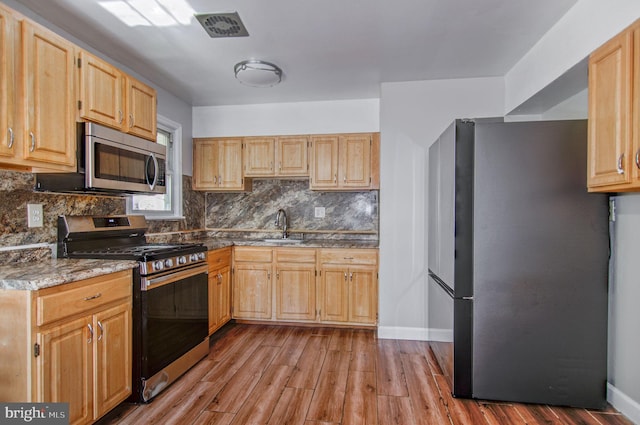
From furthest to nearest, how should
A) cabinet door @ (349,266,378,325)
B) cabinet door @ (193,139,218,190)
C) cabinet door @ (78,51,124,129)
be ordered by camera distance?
cabinet door @ (193,139,218,190), cabinet door @ (349,266,378,325), cabinet door @ (78,51,124,129)

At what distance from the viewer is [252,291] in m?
3.67

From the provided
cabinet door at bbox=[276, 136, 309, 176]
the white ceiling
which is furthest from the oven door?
the white ceiling

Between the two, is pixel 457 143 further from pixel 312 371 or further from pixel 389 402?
pixel 312 371

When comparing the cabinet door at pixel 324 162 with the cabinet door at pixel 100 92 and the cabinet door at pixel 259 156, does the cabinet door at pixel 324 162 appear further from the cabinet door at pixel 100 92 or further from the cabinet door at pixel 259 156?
the cabinet door at pixel 100 92

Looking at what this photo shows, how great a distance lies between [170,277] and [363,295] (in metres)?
1.89

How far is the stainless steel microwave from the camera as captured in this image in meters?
2.11

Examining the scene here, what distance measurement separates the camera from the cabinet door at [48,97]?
1.77 metres

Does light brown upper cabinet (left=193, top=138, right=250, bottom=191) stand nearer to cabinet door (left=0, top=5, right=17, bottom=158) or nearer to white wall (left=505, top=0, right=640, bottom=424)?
cabinet door (left=0, top=5, right=17, bottom=158)

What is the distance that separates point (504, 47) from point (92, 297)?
3.26m

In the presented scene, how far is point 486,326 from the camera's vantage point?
7.25 ft

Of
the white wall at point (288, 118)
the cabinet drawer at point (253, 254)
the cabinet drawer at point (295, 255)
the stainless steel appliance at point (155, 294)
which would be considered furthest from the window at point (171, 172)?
the cabinet drawer at point (295, 255)

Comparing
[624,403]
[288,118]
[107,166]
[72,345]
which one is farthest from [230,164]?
[624,403]

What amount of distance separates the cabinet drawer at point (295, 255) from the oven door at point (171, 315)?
89cm

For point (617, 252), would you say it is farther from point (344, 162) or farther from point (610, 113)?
point (344, 162)
